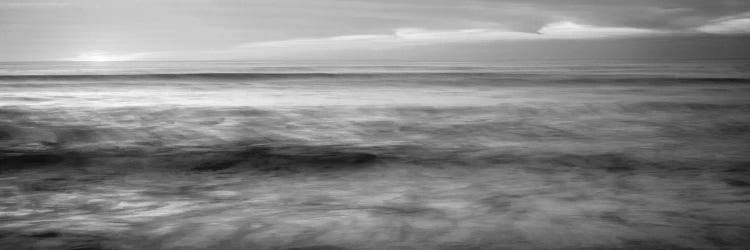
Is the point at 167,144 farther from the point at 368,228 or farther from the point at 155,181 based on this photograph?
the point at 368,228

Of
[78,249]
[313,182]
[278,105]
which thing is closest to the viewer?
[78,249]

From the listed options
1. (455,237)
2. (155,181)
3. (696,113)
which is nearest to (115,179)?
(155,181)

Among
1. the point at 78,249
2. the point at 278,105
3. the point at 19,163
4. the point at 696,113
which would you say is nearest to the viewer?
the point at 78,249

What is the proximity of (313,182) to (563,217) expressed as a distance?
2001 mm

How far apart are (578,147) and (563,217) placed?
301 cm

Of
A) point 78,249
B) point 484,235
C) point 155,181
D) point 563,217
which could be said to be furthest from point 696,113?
point 78,249

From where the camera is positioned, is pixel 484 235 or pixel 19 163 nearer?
pixel 484 235

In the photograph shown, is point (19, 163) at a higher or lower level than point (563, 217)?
higher

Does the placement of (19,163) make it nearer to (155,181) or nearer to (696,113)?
(155,181)

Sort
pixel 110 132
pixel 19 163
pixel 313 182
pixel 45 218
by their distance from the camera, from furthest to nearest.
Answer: pixel 110 132 < pixel 19 163 < pixel 313 182 < pixel 45 218

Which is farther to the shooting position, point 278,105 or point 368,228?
point 278,105

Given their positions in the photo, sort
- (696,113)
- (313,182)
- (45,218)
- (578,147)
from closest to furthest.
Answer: (45,218) < (313,182) < (578,147) < (696,113)

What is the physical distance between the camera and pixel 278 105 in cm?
1105

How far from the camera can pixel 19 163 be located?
16.0 feet
